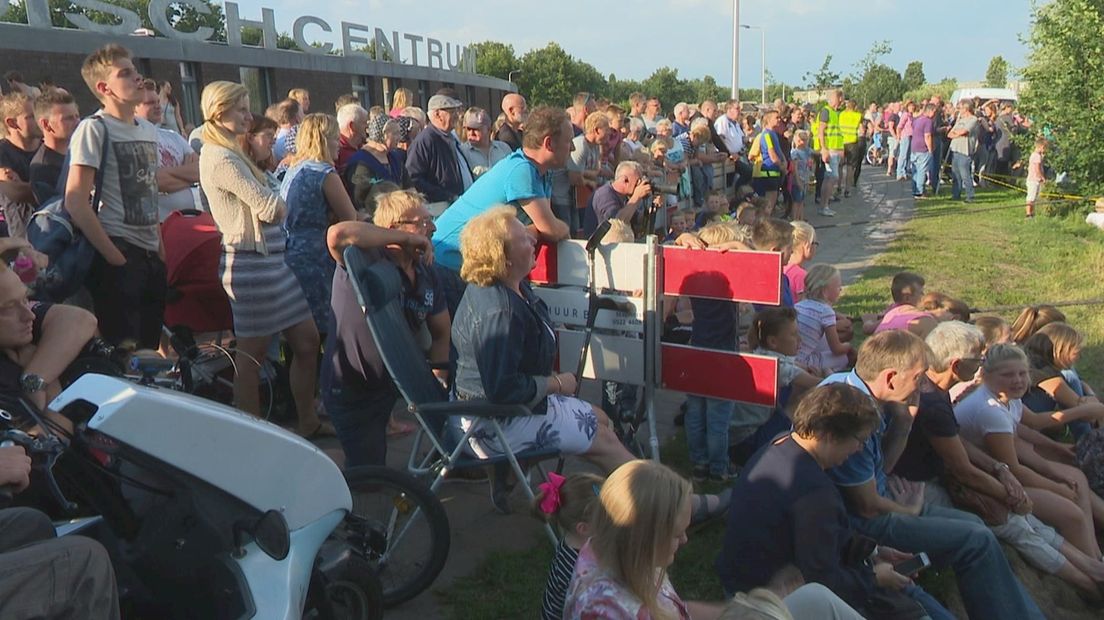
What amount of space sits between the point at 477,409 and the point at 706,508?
1311 millimetres

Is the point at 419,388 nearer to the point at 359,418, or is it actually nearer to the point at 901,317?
the point at 359,418

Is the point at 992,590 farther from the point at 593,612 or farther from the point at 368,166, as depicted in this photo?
the point at 368,166

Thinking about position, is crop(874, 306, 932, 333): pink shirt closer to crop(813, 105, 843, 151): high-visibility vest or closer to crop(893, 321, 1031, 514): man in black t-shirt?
crop(893, 321, 1031, 514): man in black t-shirt

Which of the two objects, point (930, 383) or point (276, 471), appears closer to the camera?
point (276, 471)

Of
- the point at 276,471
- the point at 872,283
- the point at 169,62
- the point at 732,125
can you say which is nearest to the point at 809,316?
the point at 276,471

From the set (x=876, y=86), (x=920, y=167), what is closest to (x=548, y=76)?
(x=876, y=86)

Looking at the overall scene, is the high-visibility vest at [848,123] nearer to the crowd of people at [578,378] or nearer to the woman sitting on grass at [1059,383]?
the crowd of people at [578,378]

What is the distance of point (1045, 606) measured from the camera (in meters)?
3.83

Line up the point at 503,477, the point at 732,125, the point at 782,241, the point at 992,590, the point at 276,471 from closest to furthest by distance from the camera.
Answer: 1. the point at 276,471
2. the point at 992,590
3. the point at 503,477
4. the point at 782,241
5. the point at 732,125

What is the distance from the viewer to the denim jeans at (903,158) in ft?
61.9

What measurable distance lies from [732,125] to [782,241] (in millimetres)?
7965

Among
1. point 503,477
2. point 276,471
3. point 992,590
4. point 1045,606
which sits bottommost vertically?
point 1045,606

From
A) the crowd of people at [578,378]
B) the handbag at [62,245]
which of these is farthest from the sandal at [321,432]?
the handbag at [62,245]

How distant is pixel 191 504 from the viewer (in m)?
2.09
